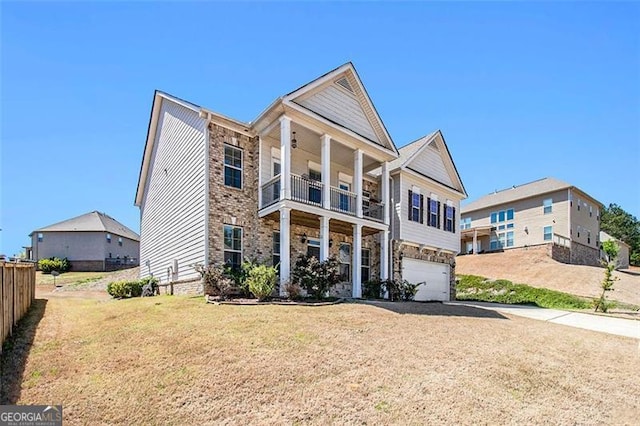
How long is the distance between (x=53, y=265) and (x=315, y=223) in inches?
1236

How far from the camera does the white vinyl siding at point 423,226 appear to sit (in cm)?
1909

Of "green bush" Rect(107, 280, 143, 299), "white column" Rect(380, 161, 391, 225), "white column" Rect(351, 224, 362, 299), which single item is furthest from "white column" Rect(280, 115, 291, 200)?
"green bush" Rect(107, 280, 143, 299)

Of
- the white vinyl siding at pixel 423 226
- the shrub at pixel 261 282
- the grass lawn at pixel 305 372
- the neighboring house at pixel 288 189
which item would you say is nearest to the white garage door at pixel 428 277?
the neighboring house at pixel 288 189

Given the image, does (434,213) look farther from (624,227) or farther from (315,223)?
(624,227)

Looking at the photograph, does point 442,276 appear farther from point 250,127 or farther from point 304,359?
point 304,359

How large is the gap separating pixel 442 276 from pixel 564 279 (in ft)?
38.0

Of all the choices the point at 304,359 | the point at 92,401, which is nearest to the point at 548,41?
the point at 304,359

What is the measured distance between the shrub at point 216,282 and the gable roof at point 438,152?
419 inches

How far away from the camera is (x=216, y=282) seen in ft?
39.7

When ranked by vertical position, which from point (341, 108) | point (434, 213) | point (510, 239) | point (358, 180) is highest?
point (341, 108)

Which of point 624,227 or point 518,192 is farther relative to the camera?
point 624,227

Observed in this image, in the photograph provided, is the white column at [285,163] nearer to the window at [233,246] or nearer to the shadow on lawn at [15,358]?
the window at [233,246]

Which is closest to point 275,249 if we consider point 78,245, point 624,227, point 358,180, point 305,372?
point 358,180

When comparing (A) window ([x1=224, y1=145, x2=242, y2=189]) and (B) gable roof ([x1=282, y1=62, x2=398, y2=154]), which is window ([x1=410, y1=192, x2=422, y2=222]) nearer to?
(B) gable roof ([x1=282, y1=62, x2=398, y2=154])
